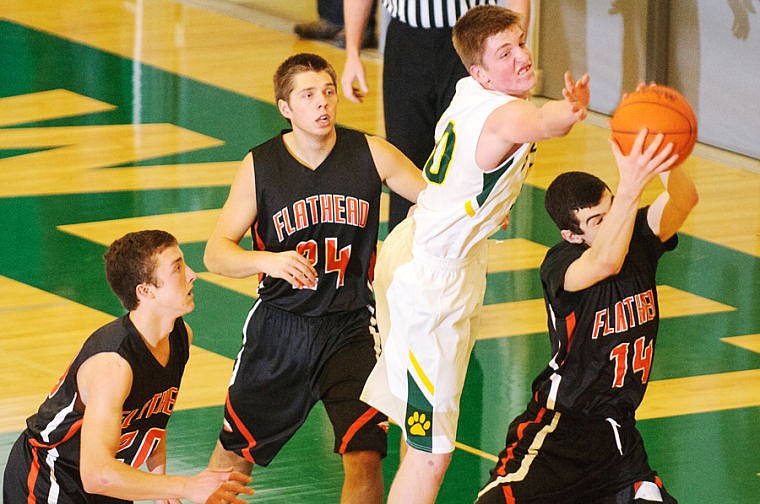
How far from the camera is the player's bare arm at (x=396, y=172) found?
5.40 m

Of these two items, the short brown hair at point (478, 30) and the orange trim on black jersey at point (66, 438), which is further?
the short brown hair at point (478, 30)

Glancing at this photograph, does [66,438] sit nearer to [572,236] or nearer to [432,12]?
[572,236]

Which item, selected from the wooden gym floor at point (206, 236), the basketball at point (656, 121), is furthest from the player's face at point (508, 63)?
the wooden gym floor at point (206, 236)

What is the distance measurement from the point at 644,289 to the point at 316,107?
1227 mm

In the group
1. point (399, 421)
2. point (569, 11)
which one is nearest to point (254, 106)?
point (569, 11)

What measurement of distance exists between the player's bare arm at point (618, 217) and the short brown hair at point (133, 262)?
46.4 inches

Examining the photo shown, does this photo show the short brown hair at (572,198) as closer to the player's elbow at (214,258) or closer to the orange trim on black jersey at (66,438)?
the player's elbow at (214,258)

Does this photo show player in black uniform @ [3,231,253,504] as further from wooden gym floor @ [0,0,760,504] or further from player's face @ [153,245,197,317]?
wooden gym floor @ [0,0,760,504]

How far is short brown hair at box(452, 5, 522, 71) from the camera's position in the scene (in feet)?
15.2

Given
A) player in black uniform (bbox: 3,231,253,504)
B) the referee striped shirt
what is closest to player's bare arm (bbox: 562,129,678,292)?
Result: player in black uniform (bbox: 3,231,253,504)

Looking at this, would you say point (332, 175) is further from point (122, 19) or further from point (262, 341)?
point (122, 19)

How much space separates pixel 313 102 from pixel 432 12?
6.45 feet

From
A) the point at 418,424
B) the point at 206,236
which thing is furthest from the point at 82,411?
the point at 206,236

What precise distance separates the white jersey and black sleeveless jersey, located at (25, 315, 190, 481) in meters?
0.87
